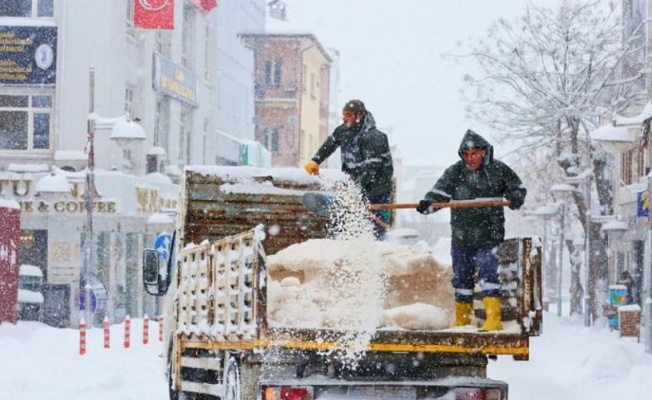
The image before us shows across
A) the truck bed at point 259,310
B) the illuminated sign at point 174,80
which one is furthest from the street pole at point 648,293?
the illuminated sign at point 174,80

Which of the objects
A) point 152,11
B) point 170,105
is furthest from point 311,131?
point 152,11

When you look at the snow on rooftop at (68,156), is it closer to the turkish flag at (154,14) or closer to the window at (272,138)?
the turkish flag at (154,14)

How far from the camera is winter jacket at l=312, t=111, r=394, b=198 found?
1106 cm

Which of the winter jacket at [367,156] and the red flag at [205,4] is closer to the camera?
the winter jacket at [367,156]

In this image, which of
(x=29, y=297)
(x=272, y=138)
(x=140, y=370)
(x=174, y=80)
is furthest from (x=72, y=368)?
(x=272, y=138)

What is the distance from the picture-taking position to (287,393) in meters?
8.35

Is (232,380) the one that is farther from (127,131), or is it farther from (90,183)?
(90,183)

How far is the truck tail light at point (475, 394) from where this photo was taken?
8.59 meters

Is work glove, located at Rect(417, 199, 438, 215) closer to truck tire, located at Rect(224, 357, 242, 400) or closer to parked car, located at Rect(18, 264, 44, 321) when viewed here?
truck tire, located at Rect(224, 357, 242, 400)

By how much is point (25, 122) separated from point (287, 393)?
28.5 m

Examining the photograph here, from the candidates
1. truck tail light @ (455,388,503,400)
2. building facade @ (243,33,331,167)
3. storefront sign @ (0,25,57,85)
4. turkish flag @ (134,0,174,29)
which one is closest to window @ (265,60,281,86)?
building facade @ (243,33,331,167)

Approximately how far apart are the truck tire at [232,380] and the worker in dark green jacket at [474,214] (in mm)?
1410

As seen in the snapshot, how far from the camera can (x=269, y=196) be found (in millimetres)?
12508

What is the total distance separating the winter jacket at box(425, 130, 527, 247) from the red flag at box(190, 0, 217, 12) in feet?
119
